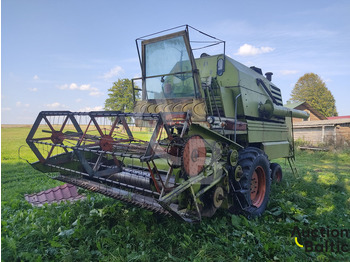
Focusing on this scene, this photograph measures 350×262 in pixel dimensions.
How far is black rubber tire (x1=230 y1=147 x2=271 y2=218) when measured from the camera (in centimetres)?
374

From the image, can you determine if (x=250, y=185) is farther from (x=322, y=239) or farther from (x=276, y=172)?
(x=276, y=172)

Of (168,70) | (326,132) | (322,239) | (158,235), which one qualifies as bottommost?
(322,239)

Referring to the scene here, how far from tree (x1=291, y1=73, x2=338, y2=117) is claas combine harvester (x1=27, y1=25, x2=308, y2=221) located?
30151 millimetres

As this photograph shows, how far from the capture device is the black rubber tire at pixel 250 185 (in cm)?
374

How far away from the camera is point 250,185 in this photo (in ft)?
12.9

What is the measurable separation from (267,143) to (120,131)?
10.7 ft

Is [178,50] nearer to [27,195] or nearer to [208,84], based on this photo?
[208,84]

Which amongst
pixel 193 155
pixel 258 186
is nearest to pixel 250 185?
pixel 258 186

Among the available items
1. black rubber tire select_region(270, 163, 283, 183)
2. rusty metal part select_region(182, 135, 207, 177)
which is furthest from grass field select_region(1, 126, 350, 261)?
black rubber tire select_region(270, 163, 283, 183)

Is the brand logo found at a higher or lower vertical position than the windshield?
lower

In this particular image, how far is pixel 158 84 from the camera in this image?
182 inches

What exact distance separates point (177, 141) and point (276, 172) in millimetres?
4208

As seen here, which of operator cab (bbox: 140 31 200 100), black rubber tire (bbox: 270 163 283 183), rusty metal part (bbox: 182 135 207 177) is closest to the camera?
rusty metal part (bbox: 182 135 207 177)

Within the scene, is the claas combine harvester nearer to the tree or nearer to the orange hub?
the orange hub
